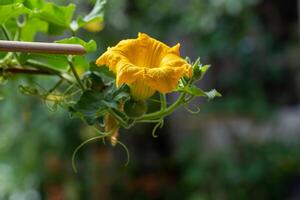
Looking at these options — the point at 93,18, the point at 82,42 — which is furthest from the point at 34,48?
the point at 93,18

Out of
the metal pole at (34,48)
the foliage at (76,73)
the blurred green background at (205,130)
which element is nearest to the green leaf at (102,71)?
the foliage at (76,73)

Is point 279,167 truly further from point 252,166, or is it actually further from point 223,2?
point 223,2

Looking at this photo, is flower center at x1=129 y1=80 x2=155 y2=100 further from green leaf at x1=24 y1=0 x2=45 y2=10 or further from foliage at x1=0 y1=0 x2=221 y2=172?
green leaf at x1=24 y1=0 x2=45 y2=10

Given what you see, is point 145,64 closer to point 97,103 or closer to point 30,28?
point 97,103

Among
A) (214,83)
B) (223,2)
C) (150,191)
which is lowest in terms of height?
(150,191)

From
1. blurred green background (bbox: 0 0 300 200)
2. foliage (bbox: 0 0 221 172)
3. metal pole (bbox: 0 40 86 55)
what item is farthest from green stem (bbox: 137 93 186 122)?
blurred green background (bbox: 0 0 300 200)

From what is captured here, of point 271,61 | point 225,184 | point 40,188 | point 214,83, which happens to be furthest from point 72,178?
point 271,61
